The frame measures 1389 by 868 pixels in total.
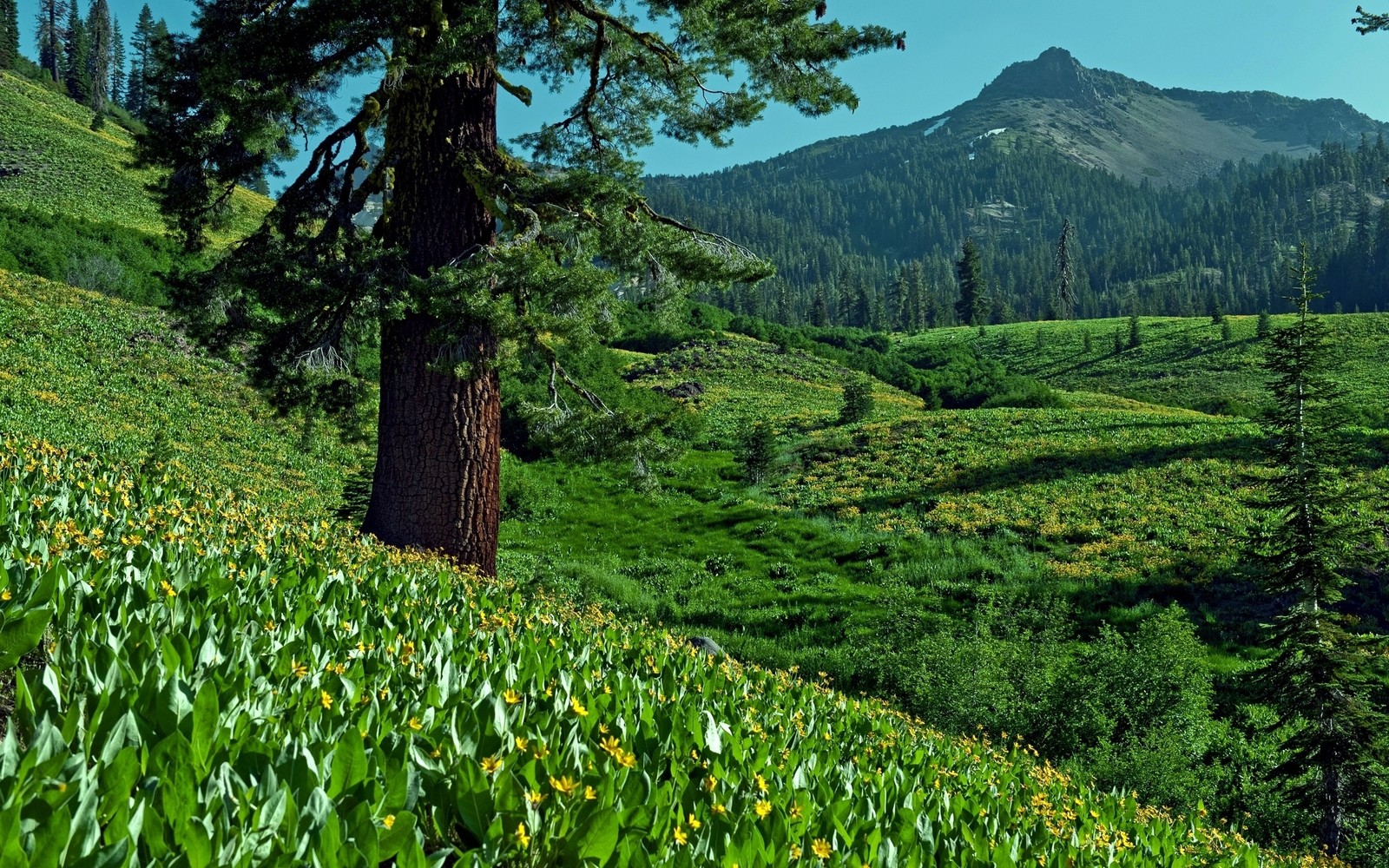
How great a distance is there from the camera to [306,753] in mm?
1932

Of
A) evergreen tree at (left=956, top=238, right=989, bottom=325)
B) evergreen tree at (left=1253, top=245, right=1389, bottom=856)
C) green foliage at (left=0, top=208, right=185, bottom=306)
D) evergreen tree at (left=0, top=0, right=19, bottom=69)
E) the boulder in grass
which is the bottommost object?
evergreen tree at (left=1253, top=245, right=1389, bottom=856)

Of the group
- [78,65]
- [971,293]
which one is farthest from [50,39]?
[971,293]

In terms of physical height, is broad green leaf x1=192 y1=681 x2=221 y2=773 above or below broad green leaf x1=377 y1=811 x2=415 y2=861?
above

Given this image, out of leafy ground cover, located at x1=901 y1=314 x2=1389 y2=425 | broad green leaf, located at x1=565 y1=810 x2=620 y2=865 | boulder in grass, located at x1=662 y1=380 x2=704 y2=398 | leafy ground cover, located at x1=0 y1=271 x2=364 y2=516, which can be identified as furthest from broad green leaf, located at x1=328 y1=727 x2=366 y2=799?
boulder in grass, located at x1=662 y1=380 x2=704 y2=398

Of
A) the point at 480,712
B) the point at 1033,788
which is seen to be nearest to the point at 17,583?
the point at 480,712

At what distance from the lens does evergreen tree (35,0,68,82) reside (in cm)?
11312

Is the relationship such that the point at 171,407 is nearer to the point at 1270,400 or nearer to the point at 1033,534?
the point at 1033,534

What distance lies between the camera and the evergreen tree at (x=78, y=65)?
4107 inches

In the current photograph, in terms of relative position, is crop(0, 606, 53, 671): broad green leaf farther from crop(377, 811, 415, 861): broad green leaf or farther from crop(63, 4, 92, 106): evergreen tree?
crop(63, 4, 92, 106): evergreen tree

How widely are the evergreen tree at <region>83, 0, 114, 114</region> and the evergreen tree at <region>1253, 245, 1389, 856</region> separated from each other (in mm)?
123447

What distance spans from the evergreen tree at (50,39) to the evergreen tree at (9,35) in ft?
53.3

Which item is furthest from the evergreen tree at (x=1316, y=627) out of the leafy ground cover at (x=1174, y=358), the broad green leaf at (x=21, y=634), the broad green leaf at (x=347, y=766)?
the leafy ground cover at (x=1174, y=358)

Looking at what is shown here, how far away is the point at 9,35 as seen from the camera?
303 feet

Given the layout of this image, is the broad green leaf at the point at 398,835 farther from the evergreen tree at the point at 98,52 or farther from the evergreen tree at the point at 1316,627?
the evergreen tree at the point at 98,52
